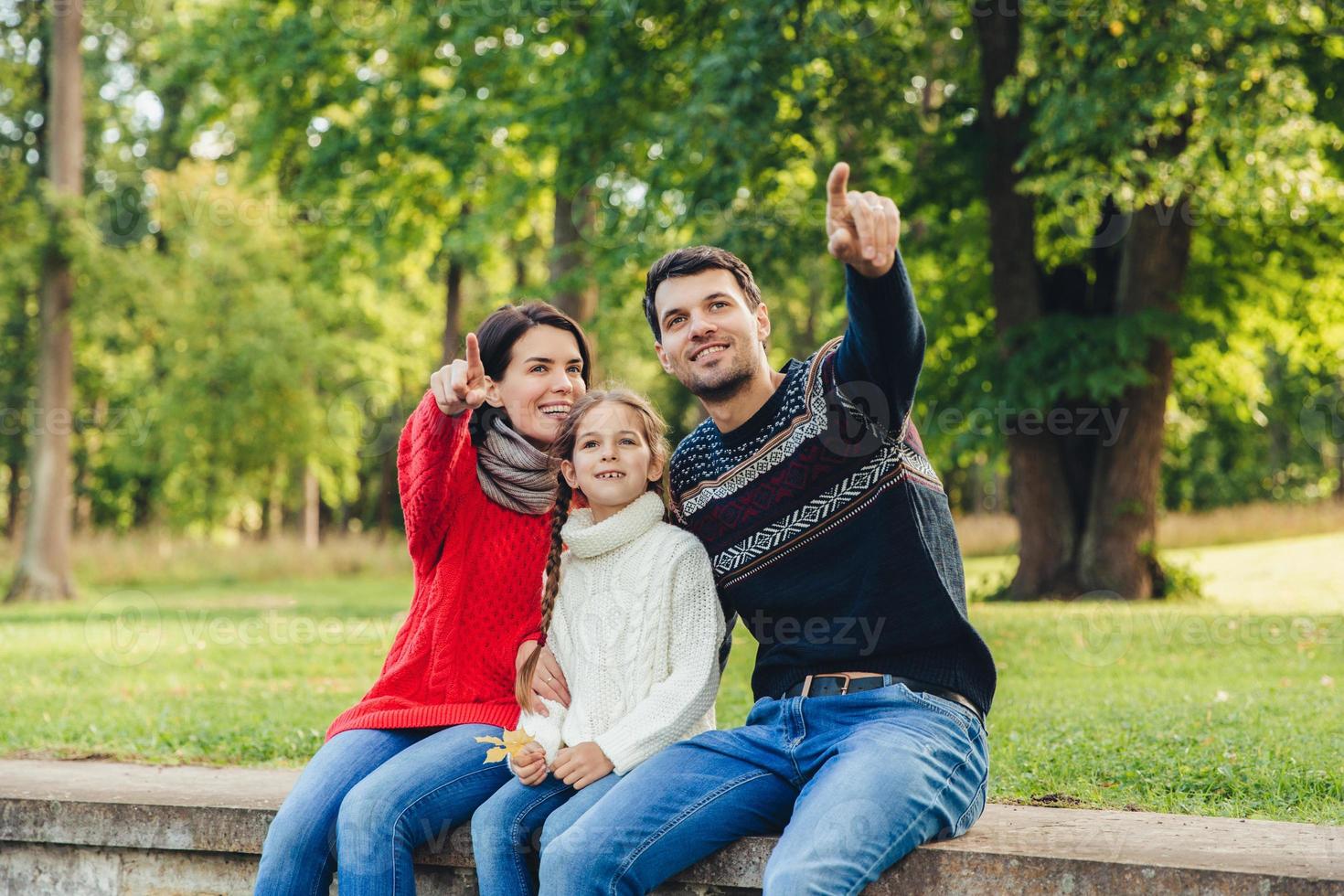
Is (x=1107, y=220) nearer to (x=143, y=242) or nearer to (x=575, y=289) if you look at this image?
(x=575, y=289)

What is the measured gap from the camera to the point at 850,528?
3.24 m

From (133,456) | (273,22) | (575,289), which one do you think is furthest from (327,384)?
(575,289)

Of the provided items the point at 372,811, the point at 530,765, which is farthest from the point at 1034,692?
the point at 372,811

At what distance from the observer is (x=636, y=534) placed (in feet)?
11.3

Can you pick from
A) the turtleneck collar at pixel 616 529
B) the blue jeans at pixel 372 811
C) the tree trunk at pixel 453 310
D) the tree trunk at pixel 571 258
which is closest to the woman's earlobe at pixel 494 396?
the turtleneck collar at pixel 616 529

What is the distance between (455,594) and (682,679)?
764mm

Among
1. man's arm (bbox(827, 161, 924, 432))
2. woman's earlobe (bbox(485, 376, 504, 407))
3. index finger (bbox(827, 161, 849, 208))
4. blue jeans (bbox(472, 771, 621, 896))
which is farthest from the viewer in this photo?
woman's earlobe (bbox(485, 376, 504, 407))

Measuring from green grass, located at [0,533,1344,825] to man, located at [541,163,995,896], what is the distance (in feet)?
3.41

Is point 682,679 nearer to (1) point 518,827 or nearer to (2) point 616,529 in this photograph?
(2) point 616,529

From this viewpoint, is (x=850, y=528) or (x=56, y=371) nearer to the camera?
(x=850, y=528)

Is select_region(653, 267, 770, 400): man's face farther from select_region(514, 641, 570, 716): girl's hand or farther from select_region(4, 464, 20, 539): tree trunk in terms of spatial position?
select_region(4, 464, 20, 539): tree trunk

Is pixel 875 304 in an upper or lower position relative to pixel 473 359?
upper

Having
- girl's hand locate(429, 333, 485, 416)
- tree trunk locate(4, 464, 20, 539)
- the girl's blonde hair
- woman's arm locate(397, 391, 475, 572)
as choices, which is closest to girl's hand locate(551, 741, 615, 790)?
the girl's blonde hair

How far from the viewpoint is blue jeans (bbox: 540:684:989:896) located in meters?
2.80
